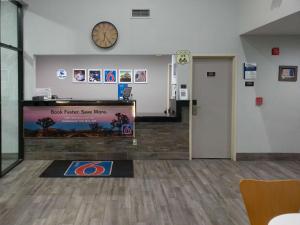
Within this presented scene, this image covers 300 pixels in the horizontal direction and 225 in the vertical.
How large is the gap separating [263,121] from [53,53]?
4.25 metres

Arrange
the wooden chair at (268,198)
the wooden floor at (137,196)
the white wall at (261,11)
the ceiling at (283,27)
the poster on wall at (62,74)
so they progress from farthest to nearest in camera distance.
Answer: the poster on wall at (62,74)
the ceiling at (283,27)
the white wall at (261,11)
the wooden floor at (137,196)
the wooden chair at (268,198)

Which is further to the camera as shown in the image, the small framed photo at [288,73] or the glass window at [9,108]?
the small framed photo at [288,73]

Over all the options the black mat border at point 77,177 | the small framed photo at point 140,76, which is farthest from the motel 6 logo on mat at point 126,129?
the small framed photo at point 140,76

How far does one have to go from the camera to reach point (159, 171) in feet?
18.7

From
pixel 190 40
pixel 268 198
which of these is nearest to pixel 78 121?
pixel 190 40

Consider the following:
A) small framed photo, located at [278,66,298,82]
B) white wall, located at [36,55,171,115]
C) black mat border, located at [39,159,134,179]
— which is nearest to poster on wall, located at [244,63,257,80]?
small framed photo, located at [278,66,298,82]

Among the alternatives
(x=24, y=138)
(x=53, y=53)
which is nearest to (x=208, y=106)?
(x=53, y=53)

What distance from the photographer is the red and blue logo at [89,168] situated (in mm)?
5488

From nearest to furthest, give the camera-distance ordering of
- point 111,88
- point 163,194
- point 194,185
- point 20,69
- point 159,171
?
point 163,194, point 194,185, point 159,171, point 20,69, point 111,88

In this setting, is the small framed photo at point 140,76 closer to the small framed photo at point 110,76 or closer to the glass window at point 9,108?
the small framed photo at point 110,76

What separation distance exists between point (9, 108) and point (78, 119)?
123 cm

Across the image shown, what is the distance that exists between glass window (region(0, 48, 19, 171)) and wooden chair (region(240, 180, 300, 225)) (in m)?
4.43

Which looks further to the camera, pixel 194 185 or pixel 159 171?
pixel 159 171

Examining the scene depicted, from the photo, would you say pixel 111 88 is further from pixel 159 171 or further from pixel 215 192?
pixel 215 192
